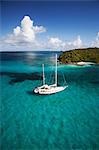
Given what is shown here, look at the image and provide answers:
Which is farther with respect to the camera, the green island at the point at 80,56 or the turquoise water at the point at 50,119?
the green island at the point at 80,56

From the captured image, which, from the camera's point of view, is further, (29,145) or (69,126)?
(69,126)

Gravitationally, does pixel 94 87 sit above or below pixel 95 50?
below

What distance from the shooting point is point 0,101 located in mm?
10523

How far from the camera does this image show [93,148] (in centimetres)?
657

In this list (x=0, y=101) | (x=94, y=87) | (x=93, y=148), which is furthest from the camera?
(x=94, y=87)

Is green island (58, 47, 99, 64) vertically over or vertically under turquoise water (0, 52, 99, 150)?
over

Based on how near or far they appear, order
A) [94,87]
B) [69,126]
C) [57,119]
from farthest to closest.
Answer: [94,87]
[57,119]
[69,126]

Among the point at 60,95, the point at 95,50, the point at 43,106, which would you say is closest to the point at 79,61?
the point at 95,50

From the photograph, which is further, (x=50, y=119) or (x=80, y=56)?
(x=80, y=56)

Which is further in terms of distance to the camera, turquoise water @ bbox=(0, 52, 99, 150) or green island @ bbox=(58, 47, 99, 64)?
green island @ bbox=(58, 47, 99, 64)

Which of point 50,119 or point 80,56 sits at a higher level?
point 80,56

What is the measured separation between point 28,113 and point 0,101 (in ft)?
7.11

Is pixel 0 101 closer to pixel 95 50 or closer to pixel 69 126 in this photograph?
pixel 69 126

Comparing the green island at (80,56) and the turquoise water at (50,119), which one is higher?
the green island at (80,56)
